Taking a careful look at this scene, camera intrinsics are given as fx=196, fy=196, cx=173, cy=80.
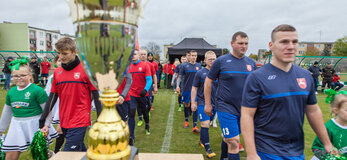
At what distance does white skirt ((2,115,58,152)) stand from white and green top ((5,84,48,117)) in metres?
0.08

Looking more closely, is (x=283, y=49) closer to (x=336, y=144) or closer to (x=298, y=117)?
(x=298, y=117)

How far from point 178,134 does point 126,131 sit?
Result: 4377mm

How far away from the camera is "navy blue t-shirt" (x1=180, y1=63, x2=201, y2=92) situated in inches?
219

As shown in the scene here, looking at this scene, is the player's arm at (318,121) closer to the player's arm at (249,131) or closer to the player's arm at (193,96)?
the player's arm at (249,131)

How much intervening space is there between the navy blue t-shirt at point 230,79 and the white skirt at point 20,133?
2602mm

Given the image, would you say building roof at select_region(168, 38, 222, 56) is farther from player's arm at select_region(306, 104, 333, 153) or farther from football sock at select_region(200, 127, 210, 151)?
player's arm at select_region(306, 104, 333, 153)

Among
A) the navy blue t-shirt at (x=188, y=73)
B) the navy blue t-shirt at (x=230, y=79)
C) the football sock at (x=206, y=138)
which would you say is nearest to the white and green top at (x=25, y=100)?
the navy blue t-shirt at (x=230, y=79)

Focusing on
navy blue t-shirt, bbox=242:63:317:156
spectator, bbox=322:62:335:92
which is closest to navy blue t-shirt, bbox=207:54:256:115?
navy blue t-shirt, bbox=242:63:317:156

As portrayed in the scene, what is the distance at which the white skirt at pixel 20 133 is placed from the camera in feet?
8.17

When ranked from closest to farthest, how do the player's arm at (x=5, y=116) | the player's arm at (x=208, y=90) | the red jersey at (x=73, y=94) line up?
the red jersey at (x=73, y=94) → the player's arm at (x=5, y=116) → the player's arm at (x=208, y=90)

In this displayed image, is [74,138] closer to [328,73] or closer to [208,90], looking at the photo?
[208,90]

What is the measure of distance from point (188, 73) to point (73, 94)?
3702 millimetres

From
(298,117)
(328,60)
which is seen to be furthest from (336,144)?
(328,60)

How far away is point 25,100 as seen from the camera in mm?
2561
